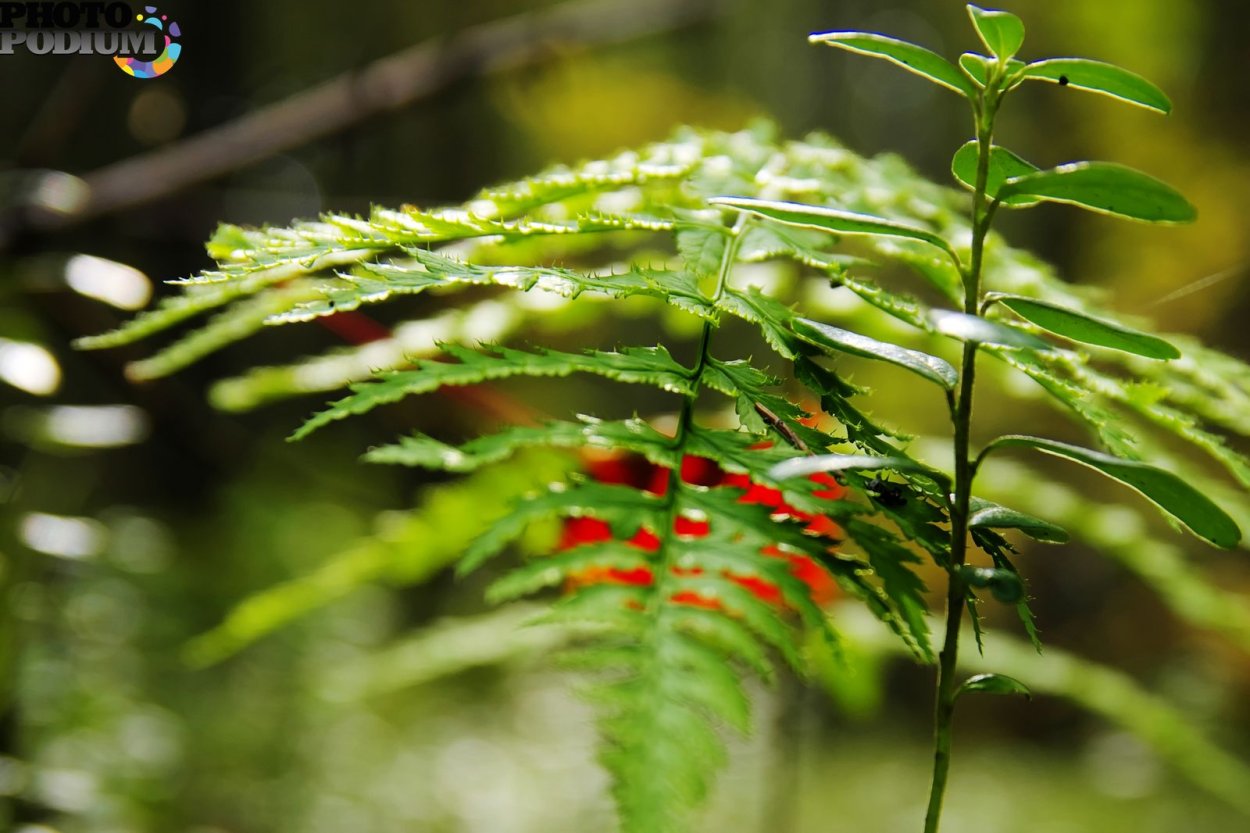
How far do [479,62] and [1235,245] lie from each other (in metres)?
2.25

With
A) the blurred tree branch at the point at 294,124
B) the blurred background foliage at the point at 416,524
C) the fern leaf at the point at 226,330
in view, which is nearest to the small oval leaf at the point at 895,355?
the fern leaf at the point at 226,330

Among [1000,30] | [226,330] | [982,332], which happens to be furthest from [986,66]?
[226,330]

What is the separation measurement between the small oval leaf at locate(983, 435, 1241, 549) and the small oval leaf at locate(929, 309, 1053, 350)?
0.10ft

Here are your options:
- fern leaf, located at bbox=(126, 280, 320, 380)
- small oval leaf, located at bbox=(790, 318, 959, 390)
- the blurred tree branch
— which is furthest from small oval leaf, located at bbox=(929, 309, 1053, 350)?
the blurred tree branch

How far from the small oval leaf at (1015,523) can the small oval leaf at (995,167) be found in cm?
8

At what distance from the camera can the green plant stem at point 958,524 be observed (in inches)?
8.3

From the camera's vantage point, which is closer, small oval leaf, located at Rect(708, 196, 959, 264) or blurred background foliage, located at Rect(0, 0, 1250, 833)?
small oval leaf, located at Rect(708, 196, 959, 264)

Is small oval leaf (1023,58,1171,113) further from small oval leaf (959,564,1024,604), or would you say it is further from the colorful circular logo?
the colorful circular logo

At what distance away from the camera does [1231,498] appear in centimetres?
46

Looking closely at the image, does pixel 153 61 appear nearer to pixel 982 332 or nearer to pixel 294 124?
pixel 294 124

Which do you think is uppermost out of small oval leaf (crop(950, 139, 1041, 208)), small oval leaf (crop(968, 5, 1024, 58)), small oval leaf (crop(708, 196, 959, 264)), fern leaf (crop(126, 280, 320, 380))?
fern leaf (crop(126, 280, 320, 380))

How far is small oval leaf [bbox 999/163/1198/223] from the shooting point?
196mm

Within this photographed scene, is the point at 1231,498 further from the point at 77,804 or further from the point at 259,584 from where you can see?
the point at 259,584

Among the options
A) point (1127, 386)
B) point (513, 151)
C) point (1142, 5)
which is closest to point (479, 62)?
point (1127, 386)
